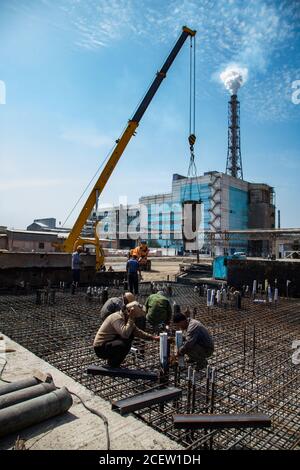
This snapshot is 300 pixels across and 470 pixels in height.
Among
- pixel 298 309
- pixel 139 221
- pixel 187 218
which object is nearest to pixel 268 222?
pixel 139 221

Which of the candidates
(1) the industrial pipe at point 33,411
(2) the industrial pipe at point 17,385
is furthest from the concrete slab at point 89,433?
(2) the industrial pipe at point 17,385

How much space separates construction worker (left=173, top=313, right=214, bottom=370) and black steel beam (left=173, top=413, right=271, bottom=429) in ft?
4.08

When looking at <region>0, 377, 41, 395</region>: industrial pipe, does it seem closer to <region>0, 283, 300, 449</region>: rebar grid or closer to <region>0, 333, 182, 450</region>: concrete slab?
<region>0, 333, 182, 450</region>: concrete slab

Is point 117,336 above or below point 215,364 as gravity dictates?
above

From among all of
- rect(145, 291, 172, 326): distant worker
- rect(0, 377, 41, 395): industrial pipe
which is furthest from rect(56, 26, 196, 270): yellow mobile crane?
rect(0, 377, 41, 395): industrial pipe

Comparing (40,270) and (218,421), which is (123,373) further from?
(40,270)

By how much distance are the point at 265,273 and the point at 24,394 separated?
11.7 m

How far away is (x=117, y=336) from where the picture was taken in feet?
14.4

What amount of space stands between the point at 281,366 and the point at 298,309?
5.53 m

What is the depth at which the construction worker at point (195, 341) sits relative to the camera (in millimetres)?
4262

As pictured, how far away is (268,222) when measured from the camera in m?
48.0

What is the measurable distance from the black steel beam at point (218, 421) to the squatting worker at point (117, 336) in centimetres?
148

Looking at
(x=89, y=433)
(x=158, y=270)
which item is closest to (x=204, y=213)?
(x=158, y=270)
